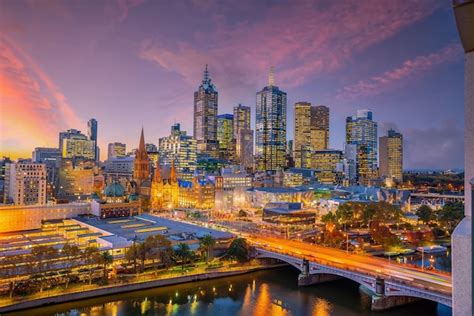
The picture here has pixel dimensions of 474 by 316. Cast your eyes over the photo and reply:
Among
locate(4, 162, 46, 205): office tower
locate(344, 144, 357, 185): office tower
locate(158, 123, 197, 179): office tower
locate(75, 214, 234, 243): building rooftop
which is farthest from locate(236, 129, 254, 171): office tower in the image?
locate(75, 214, 234, 243): building rooftop

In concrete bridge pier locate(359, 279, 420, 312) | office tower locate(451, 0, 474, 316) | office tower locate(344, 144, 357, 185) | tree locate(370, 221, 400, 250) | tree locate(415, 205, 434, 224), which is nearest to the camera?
office tower locate(451, 0, 474, 316)

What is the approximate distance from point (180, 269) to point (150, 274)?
2.85 m

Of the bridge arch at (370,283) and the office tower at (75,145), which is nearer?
the bridge arch at (370,283)

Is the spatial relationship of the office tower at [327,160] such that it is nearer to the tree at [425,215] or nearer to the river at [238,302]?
the tree at [425,215]

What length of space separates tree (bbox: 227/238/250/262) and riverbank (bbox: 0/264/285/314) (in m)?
0.95

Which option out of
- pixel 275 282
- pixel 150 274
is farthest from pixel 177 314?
pixel 275 282

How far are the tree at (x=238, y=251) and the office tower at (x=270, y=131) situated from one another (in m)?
135

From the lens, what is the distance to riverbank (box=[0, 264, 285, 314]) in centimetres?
2555

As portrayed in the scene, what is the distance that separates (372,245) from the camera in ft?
151

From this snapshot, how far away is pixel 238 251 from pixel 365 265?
38.7ft

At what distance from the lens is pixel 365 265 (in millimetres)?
32688

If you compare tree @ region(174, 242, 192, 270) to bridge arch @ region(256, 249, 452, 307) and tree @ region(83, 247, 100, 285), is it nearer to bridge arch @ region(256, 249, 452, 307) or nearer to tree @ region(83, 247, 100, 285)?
tree @ region(83, 247, 100, 285)

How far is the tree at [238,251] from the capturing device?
36.2 m

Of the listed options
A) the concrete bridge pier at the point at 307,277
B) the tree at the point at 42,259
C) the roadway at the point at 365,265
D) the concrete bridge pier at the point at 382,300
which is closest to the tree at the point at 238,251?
the roadway at the point at 365,265
